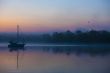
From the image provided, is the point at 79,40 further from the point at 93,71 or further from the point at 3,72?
the point at 3,72

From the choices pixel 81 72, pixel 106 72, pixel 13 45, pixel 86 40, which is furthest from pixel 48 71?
pixel 13 45

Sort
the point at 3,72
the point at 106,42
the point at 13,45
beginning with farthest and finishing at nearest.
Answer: the point at 13,45, the point at 106,42, the point at 3,72

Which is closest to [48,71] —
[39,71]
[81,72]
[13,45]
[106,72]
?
[39,71]

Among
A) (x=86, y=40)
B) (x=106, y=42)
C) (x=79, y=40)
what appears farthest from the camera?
(x=79, y=40)

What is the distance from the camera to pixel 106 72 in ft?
12.1

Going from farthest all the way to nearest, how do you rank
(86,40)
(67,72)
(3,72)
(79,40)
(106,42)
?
1. (79,40)
2. (86,40)
3. (106,42)
4. (67,72)
5. (3,72)

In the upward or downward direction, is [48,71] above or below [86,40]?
below

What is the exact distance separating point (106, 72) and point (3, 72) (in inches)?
48.3

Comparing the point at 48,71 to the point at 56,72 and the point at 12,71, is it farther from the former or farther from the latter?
the point at 12,71

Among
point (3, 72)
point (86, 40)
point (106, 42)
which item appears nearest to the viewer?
point (3, 72)

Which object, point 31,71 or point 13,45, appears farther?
point 13,45

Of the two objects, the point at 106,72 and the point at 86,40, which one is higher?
the point at 86,40

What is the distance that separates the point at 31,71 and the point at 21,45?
763 centimetres

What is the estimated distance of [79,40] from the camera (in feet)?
18.5
